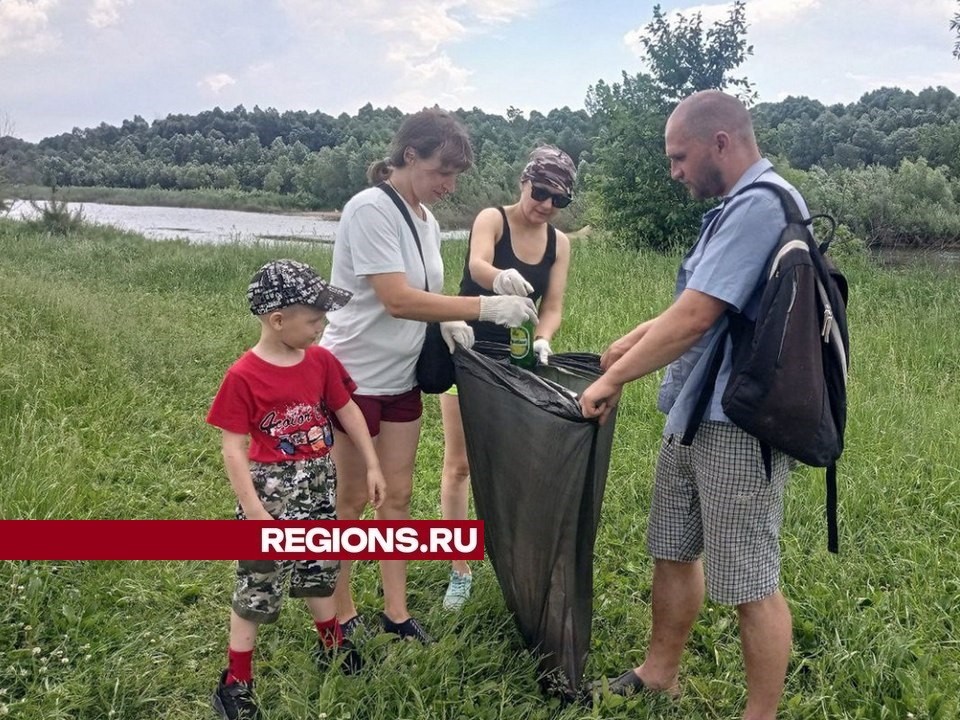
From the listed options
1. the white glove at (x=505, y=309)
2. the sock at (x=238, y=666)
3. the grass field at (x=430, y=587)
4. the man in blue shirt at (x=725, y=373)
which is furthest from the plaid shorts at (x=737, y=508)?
the sock at (x=238, y=666)

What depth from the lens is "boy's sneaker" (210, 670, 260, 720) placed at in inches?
77.7

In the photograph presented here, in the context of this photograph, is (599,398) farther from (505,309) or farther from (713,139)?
(713,139)

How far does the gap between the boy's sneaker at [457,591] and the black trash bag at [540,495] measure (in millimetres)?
344

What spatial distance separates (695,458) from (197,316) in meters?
7.02

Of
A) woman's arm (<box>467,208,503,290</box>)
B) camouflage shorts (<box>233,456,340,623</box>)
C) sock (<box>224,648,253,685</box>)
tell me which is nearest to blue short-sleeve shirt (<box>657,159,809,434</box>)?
woman's arm (<box>467,208,503,290</box>)

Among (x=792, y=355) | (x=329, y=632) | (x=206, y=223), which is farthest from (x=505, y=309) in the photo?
(x=206, y=223)

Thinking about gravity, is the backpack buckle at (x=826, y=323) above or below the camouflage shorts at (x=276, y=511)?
above

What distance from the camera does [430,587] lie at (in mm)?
2768

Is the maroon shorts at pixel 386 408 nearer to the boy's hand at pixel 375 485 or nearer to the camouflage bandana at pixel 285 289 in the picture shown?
the boy's hand at pixel 375 485

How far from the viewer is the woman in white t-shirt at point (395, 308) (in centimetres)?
202

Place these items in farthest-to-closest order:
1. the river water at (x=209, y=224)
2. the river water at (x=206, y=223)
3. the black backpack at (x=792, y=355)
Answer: the river water at (x=206, y=223) → the river water at (x=209, y=224) → the black backpack at (x=792, y=355)

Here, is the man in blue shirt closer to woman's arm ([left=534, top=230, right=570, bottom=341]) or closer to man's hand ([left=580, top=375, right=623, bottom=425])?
man's hand ([left=580, top=375, right=623, bottom=425])

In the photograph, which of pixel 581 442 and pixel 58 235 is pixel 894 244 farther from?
pixel 58 235

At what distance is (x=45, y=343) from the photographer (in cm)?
519
